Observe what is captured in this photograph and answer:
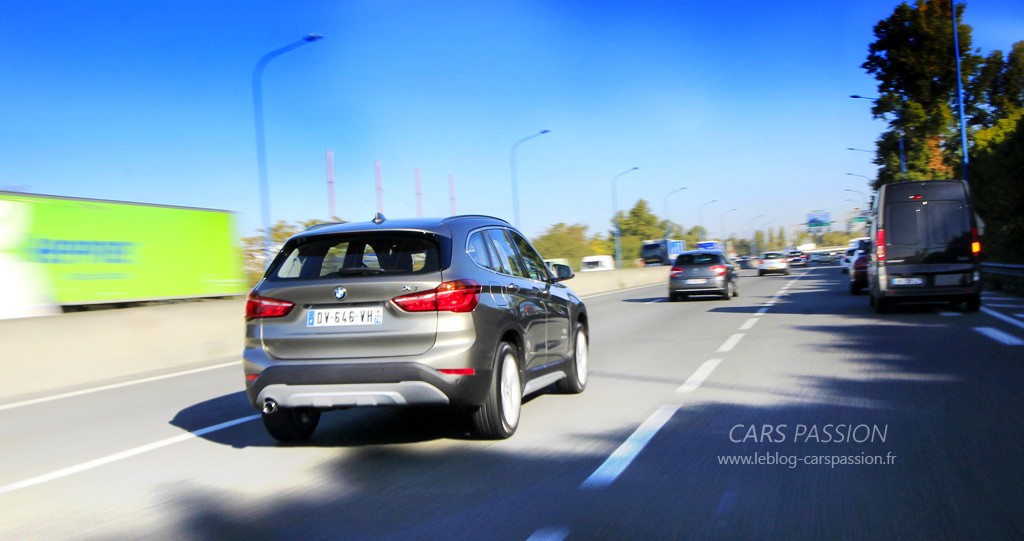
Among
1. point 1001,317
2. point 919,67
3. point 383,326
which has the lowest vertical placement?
point 1001,317

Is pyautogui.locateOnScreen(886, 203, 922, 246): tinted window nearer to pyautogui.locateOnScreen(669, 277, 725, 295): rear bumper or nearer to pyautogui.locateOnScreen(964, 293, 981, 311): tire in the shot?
pyautogui.locateOnScreen(964, 293, 981, 311): tire

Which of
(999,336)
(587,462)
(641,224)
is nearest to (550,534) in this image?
(587,462)

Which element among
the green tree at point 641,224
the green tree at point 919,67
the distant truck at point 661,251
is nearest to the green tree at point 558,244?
the distant truck at point 661,251

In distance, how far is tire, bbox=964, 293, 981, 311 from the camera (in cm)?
1650

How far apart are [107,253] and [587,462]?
13.5 m

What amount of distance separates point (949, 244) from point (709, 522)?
13.6 m

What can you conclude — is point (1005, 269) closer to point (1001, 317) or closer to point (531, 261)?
point (1001, 317)

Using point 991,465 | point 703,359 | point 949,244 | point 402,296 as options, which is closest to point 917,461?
point 991,465

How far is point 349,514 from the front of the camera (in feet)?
15.3

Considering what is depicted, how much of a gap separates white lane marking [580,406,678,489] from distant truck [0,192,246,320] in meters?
9.70

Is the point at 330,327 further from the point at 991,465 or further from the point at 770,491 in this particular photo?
the point at 991,465

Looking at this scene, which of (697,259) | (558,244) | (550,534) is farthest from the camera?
(558,244)

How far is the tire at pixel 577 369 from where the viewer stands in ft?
27.6

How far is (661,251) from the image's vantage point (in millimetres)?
79375
